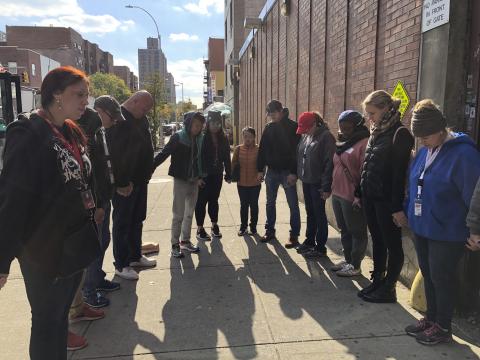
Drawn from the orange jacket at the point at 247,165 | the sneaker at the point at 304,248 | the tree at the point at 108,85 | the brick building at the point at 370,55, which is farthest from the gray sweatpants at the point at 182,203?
the tree at the point at 108,85

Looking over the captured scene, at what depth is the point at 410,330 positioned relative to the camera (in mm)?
3338

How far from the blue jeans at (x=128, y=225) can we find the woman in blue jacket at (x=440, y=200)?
276cm

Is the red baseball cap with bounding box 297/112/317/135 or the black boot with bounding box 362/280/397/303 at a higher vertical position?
the red baseball cap with bounding box 297/112/317/135

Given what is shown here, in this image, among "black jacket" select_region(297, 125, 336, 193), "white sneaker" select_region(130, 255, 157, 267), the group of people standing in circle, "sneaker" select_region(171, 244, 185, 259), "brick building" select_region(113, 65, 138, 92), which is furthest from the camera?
"brick building" select_region(113, 65, 138, 92)

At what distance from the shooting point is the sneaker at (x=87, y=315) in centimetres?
360

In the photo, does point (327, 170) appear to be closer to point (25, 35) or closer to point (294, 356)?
point (294, 356)

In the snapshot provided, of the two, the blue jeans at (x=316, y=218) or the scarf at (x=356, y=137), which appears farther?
the blue jeans at (x=316, y=218)

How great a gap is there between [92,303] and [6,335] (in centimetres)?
72

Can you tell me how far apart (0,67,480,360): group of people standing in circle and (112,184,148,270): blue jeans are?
0.02 metres

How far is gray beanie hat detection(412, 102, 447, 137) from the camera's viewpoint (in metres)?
2.96

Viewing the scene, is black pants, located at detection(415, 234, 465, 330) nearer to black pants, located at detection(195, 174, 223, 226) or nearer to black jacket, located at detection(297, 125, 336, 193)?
black jacket, located at detection(297, 125, 336, 193)

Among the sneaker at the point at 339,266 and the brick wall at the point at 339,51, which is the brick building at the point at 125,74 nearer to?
the brick wall at the point at 339,51

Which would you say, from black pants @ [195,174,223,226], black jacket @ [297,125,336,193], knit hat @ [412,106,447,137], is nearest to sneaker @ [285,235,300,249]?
black jacket @ [297,125,336,193]

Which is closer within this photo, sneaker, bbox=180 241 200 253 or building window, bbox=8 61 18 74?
sneaker, bbox=180 241 200 253
